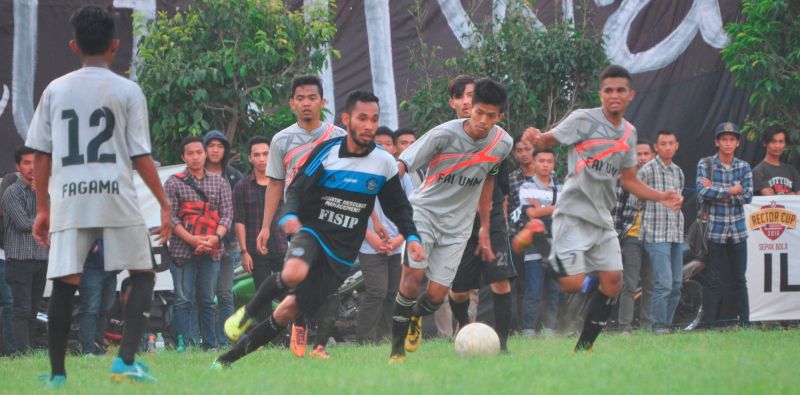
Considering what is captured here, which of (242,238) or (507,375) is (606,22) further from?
(507,375)

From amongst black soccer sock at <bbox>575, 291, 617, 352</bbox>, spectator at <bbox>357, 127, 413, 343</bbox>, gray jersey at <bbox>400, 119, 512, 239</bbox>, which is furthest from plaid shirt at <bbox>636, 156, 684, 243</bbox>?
gray jersey at <bbox>400, 119, 512, 239</bbox>

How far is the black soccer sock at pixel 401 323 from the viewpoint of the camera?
8.88 m

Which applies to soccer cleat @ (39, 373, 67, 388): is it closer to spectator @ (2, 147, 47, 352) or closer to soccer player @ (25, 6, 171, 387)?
soccer player @ (25, 6, 171, 387)

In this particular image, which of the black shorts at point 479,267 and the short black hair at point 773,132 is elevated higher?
the short black hair at point 773,132

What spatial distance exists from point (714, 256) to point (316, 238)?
7366mm

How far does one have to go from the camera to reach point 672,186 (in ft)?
45.8

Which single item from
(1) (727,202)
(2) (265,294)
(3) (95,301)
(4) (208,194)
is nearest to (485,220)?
(2) (265,294)

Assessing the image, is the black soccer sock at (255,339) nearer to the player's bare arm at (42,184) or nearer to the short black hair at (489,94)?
the player's bare arm at (42,184)

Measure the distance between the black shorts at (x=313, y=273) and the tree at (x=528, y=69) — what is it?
A: 24.0 feet

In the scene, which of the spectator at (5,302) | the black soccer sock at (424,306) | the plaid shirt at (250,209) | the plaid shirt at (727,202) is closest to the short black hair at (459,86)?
the black soccer sock at (424,306)

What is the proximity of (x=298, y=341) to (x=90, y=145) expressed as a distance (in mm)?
3690

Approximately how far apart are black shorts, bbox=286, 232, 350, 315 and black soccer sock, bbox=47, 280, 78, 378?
1657 mm

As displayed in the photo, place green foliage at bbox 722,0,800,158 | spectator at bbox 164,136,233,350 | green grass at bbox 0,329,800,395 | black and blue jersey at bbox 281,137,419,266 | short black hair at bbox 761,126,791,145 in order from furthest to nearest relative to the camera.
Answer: green foliage at bbox 722,0,800,158 < short black hair at bbox 761,126,791,145 < spectator at bbox 164,136,233,350 < black and blue jersey at bbox 281,137,419,266 < green grass at bbox 0,329,800,395

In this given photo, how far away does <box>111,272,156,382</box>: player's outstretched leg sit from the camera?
711 cm
